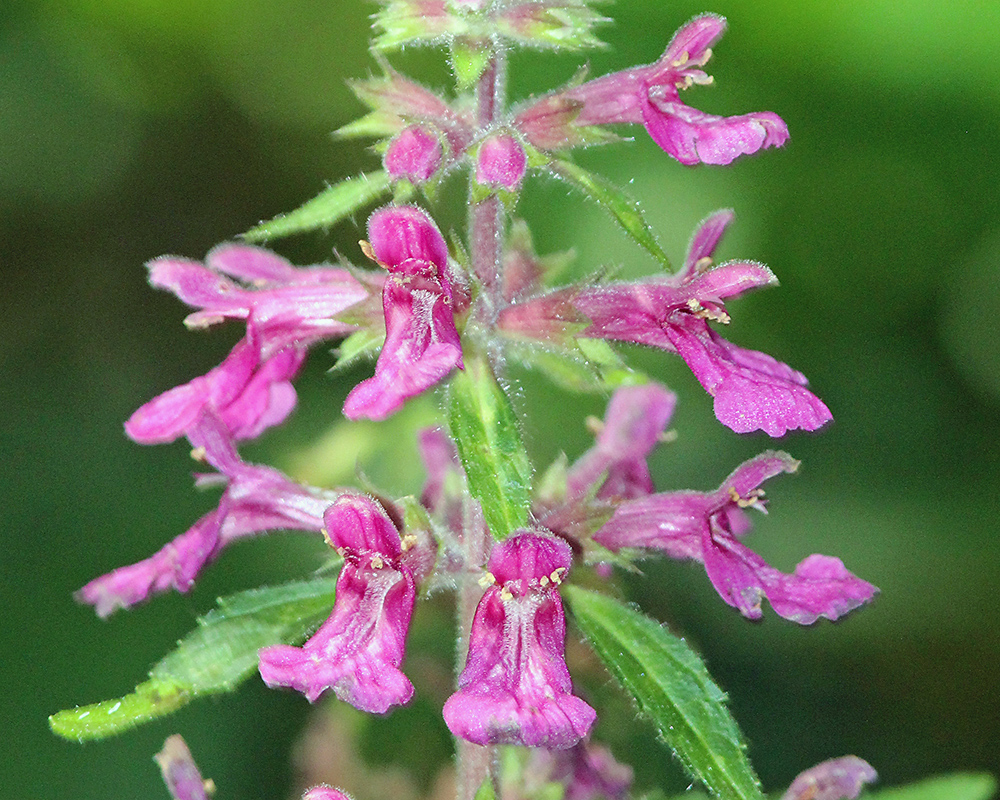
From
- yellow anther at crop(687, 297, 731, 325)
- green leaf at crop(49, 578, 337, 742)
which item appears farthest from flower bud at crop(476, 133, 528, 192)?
green leaf at crop(49, 578, 337, 742)

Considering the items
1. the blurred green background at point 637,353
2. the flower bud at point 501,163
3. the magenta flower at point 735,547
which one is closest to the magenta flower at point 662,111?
the flower bud at point 501,163

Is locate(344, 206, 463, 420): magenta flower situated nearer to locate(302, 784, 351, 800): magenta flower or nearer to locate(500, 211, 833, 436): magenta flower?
locate(500, 211, 833, 436): magenta flower

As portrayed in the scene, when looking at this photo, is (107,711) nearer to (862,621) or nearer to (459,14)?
(459,14)

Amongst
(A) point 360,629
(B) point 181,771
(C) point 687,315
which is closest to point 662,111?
(C) point 687,315

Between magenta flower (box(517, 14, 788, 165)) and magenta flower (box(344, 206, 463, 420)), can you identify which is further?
magenta flower (box(517, 14, 788, 165))

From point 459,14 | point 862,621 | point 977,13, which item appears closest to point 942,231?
point 977,13

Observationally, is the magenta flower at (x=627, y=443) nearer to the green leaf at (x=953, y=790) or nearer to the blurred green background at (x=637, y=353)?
the green leaf at (x=953, y=790)

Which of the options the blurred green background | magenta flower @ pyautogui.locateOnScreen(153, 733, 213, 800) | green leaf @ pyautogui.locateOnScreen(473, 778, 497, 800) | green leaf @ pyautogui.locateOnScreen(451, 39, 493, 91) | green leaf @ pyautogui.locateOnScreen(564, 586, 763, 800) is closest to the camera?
green leaf @ pyautogui.locateOnScreen(564, 586, 763, 800)
